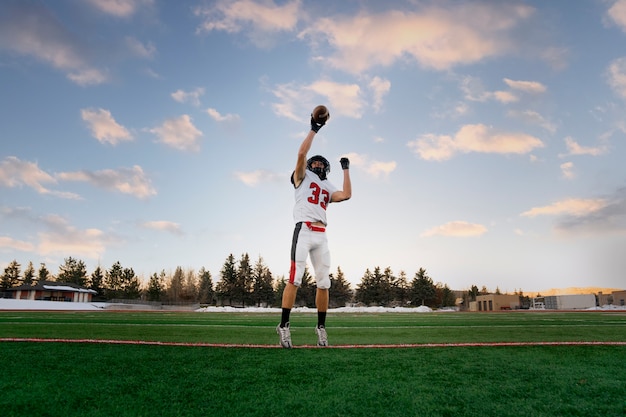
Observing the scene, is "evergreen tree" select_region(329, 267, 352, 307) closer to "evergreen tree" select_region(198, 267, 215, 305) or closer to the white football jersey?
"evergreen tree" select_region(198, 267, 215, 305)

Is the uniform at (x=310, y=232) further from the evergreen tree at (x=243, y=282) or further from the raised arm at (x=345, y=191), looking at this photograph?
the evergreen tree at (x=243, y=282)

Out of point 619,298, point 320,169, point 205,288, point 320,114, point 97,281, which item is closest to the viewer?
point 320,114

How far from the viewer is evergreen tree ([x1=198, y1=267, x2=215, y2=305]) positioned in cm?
9719

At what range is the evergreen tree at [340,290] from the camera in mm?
83312

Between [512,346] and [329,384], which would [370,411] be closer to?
[329,384]

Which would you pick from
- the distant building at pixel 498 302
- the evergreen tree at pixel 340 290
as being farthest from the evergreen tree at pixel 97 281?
the distant building at pixel 498 302

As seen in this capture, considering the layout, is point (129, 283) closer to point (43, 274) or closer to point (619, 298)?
point (43, 274)

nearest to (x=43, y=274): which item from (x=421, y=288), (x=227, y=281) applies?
(x=227, y=281)

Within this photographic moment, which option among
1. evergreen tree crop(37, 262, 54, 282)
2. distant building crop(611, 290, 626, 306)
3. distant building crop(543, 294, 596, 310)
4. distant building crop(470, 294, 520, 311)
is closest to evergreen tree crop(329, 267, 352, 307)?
distant building crop(470, 294, 520, 311)

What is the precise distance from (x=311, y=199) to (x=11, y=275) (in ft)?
354

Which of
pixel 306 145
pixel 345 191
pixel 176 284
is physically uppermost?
pixel 306 145

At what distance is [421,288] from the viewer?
82562 millimetres

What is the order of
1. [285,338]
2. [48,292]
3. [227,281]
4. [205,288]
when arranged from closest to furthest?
1. [285,338]
2. [48,292]
3. [227,281]
4. [205,288]

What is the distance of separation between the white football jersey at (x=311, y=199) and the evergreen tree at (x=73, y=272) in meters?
99.0
